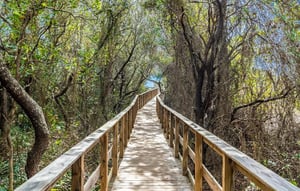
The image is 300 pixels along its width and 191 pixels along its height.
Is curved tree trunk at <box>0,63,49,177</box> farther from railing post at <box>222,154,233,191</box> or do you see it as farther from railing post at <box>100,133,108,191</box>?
railing post at <box>222,154,233,191</box>

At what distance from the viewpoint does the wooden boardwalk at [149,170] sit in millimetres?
4066

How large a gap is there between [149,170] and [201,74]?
11.0ft

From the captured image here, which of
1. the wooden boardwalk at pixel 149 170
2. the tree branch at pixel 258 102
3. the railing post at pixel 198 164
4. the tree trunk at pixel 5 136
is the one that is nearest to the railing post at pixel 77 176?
the railing post at pixel 198 164

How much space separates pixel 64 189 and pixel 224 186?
480cm

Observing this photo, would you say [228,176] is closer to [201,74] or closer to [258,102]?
[258,102]

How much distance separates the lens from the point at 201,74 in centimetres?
750

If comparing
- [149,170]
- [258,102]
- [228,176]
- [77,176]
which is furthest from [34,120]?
[258,102]

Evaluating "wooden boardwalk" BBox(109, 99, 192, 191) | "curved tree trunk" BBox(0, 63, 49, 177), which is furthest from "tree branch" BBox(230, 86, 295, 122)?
"curved tree trunk" BBox(0, 63, 49, 177)

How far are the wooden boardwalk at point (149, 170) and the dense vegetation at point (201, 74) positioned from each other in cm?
146

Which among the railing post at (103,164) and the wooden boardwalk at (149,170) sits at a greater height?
the railing post at (103,164)

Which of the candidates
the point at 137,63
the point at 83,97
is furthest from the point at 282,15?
the point at 137,63

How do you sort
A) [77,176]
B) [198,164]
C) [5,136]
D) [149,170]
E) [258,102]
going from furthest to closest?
1. [258,102]
2. [5,136]
3. [149,170]
4. [198,164]
5. [77,176]

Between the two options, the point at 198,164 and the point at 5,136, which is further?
the point at 5,136

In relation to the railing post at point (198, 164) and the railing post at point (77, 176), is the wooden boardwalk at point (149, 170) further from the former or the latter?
the railing post at point (77, 176)
